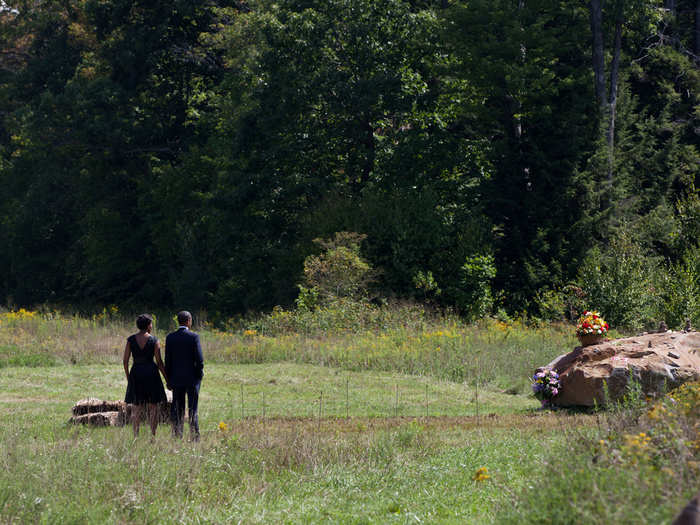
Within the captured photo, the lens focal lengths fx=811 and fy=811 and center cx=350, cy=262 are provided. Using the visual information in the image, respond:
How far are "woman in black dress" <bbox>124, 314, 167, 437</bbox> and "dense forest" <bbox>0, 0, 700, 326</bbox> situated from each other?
16480 millimetres

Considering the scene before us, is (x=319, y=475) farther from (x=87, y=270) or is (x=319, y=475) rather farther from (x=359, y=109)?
(x=87, y=270)

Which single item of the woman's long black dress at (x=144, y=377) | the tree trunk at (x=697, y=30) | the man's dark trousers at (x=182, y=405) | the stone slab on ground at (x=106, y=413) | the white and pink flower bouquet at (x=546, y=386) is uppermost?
the tree trunk at (x=697, y=30)

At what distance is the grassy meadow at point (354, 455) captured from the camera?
6.35 meters

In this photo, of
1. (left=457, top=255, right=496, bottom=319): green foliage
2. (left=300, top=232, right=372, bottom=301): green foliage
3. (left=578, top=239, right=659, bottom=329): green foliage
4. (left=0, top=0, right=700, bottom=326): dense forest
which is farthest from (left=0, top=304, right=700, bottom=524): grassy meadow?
(left=0, top=0, right=700, bottom=326): dense forest

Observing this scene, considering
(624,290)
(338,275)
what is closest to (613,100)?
(624,290)

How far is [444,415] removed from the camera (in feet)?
45.3

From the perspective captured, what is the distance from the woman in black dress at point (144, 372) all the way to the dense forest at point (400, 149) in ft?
54.1

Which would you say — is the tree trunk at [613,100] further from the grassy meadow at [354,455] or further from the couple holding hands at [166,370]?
the couple holding hands at [166,370]

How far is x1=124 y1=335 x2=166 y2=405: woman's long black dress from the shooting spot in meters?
11.1

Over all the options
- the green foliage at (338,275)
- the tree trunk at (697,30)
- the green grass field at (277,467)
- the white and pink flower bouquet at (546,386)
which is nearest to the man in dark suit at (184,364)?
the green grass field at (277,467)

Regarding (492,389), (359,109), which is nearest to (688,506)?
(492,389)

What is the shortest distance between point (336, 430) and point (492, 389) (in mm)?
6143

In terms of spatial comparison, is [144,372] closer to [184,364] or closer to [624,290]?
[184,364]

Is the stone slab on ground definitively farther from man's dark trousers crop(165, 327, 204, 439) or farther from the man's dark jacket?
the man's dark jacket
